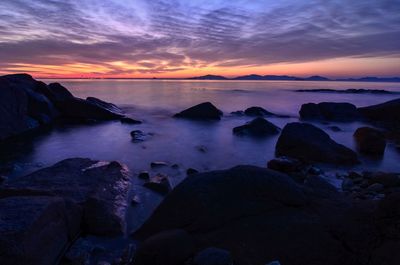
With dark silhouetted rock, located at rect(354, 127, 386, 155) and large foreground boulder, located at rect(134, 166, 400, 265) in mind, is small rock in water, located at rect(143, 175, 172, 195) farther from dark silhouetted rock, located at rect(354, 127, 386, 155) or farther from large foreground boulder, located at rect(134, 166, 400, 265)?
dark silhouetted rock, located at rect(354, 127, 386, 155)

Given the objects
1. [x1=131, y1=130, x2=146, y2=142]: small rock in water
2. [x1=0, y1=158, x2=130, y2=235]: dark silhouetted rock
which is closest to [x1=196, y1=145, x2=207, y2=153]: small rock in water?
[x1=131, y1=130, x2=146, y2=142]: small rock in water

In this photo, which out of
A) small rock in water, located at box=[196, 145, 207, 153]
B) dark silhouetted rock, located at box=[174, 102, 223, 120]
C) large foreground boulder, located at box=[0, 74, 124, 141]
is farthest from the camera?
dark silhouetted rock, located at box=[174, 102, 223, 120]

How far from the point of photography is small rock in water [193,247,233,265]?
4.05 metres

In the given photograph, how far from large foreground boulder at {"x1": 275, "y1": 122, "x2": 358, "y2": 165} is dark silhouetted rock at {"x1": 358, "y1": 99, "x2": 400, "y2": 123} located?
642 inches

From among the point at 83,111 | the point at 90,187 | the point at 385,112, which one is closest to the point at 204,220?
the point at 90,187

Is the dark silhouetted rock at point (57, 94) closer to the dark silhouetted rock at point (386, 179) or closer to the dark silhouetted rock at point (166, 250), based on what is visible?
the dark silhouetted rock at point (166, 250)

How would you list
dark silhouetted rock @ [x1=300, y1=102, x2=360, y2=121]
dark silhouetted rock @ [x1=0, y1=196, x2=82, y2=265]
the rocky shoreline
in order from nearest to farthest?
1. dark silhouetted rock @ [x1=0, y1=196, x2=82, y2=265]
2. the rocky shoreline
3. dark silhouetted rock @ [x1=300, y1=102, x2=360, y2=121]

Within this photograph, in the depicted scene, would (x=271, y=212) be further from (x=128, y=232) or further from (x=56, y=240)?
(x=56, y=240)

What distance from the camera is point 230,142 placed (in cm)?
1590

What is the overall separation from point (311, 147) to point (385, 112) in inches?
721

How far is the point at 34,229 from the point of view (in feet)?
14.0

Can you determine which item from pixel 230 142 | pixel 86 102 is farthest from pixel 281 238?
pixel 86 102

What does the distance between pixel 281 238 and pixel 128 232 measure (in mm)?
3173

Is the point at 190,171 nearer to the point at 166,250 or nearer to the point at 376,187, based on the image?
the point at 376,187
